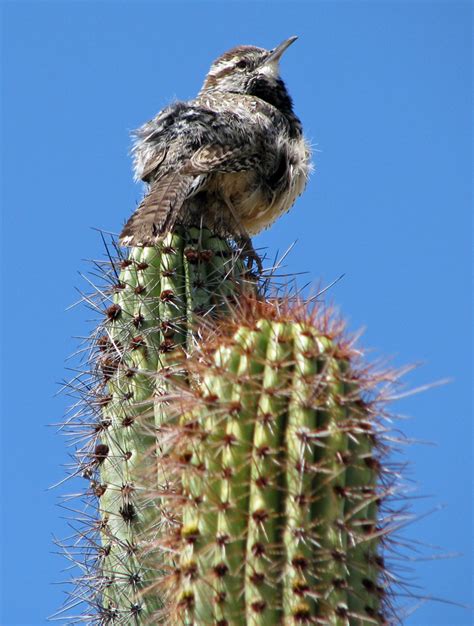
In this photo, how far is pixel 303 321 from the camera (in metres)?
2.93

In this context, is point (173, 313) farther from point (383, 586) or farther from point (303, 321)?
point (383, 586)

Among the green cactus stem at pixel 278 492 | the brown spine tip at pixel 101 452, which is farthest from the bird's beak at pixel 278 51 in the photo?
the green cactus stem at pixel 278 492

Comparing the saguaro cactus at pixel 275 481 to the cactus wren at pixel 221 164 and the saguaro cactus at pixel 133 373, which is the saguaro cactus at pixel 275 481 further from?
the cactus wren at pixel 221 164

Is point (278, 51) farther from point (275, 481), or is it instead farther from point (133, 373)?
point (275, 481)

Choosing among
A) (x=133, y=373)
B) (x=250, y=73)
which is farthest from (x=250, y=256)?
(x=250, y=73)

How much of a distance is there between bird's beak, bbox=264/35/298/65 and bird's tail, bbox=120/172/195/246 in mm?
2025

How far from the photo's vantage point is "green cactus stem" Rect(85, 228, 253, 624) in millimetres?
3984

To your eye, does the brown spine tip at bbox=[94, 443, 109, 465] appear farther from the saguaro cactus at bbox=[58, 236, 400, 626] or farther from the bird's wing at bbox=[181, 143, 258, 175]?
the bird's wing at bbox=[181, 143, 258, 175]

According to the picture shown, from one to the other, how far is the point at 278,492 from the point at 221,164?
2.97 meters

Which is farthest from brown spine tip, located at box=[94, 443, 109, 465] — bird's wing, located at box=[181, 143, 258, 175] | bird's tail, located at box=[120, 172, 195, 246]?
bird's wing, located at box=[181, 143, 258, 175]

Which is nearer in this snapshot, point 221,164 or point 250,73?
point 221,164

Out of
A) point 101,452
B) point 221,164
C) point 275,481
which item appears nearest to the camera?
point 275,481

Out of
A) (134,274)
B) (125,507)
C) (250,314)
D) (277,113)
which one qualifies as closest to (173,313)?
(134,274)

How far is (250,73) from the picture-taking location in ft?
23.1
